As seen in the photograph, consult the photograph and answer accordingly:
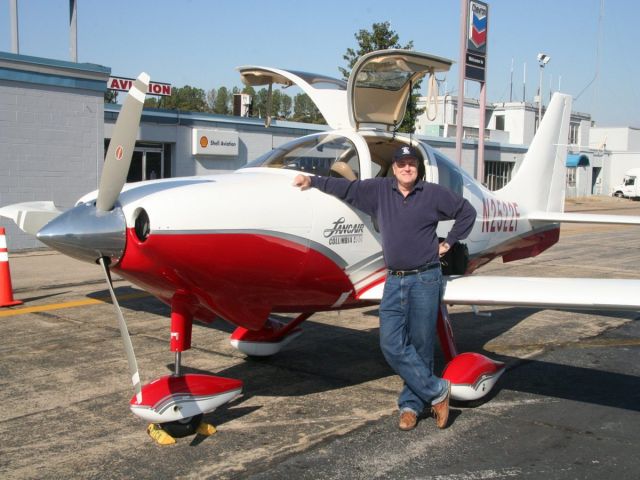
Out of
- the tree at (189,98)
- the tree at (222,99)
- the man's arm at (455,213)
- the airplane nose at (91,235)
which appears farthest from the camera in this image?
the tree at (222,99)

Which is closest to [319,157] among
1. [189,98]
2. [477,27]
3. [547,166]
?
[547,166]

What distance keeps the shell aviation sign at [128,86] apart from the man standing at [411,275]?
16735 millimetres

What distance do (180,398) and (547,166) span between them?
611 centimetres

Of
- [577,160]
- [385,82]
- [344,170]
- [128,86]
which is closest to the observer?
[344,170]

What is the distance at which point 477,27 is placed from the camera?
21703 mm

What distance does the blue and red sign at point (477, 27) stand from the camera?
2134 centimetres

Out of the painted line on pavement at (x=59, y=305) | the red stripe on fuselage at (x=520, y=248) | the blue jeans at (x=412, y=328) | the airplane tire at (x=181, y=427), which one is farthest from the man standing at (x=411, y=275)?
the painted line on pavement at (x=59, y=305)

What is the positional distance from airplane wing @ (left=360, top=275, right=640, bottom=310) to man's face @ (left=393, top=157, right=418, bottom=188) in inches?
38.6

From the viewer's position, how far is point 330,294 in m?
5.46

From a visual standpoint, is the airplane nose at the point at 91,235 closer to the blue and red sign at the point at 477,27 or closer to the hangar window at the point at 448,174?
the hangar window at the point at 448,174

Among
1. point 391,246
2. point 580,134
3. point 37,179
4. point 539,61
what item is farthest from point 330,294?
point 580,134

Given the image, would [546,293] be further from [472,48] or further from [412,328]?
[472,48]

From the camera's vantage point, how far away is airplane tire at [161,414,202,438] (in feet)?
15.4

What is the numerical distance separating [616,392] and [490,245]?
80.7 inches
